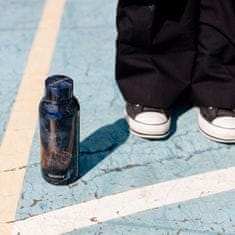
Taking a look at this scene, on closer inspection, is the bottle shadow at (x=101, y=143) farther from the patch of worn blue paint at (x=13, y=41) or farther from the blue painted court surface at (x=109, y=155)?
the patch of worn blue paint at (x=13, y=41)

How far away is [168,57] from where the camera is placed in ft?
7.16

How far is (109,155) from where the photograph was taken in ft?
6.89

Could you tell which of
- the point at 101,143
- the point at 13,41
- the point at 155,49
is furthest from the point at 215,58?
the point at 13,41

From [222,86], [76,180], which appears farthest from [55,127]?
[222,86]

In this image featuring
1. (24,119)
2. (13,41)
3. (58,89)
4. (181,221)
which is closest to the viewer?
(58,89)

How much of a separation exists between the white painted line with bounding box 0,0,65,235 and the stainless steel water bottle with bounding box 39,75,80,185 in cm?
15

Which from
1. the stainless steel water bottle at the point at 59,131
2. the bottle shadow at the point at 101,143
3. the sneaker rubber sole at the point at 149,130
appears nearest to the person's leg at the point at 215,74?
the sneaker rubber sole at the point at 149,130

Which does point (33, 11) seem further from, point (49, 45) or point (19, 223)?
point (19, 223)

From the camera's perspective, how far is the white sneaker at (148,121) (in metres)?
2.15

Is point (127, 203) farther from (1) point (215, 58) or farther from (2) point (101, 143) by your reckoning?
(1) point (215, 58)

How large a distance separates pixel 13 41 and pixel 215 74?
1.31 m

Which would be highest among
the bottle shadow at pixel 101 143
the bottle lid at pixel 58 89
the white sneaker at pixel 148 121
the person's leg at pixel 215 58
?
the bottle lid at pixel 58 89

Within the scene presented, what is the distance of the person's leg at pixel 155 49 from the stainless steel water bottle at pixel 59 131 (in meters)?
0.47

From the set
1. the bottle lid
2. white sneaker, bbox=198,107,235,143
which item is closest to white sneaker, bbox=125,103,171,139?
white sneaker, bbox=198,107,235,143
